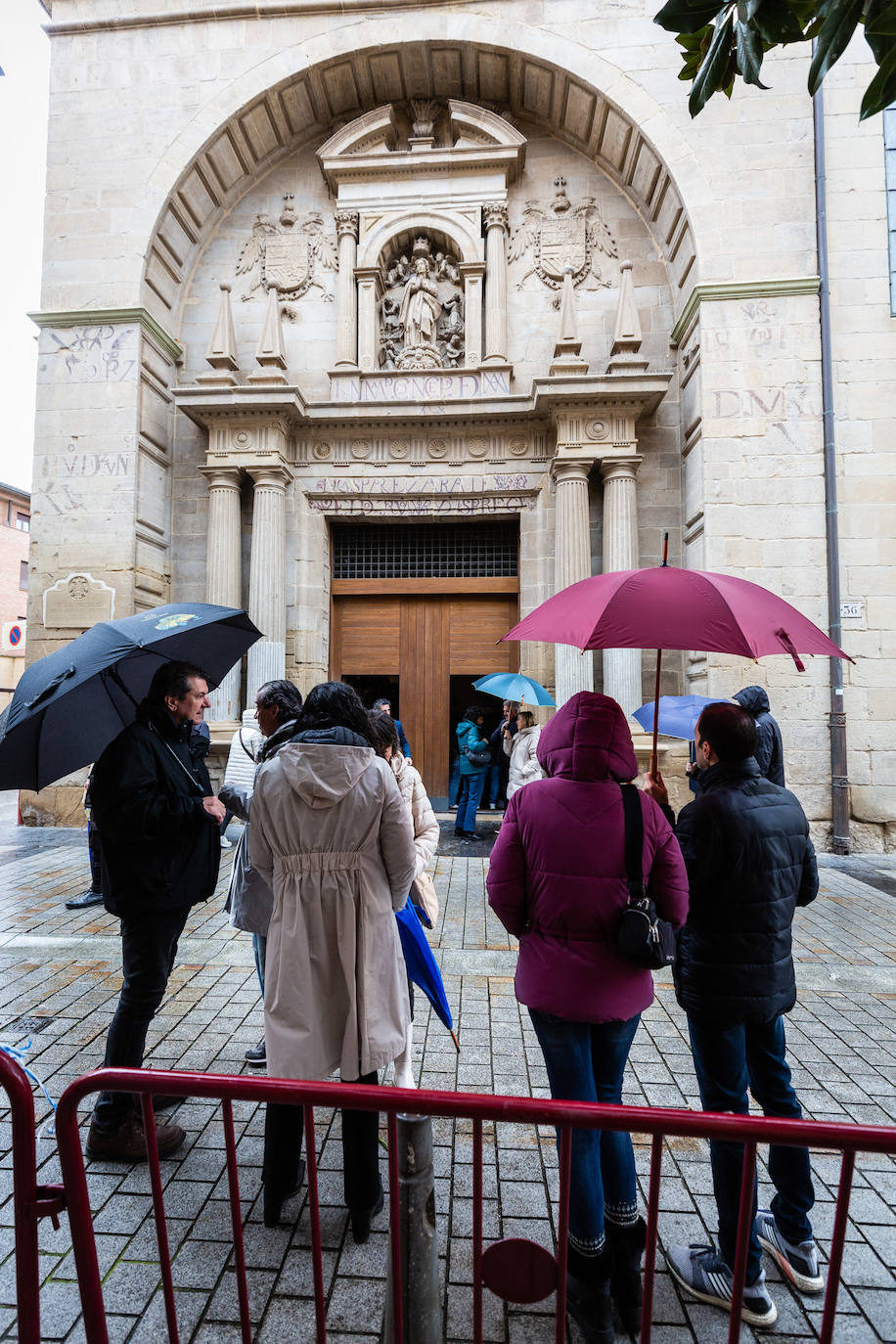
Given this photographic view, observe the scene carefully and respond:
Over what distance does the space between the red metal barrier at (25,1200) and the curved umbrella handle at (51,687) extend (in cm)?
116

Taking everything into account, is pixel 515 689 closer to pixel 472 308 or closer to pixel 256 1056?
pixel 256 1056

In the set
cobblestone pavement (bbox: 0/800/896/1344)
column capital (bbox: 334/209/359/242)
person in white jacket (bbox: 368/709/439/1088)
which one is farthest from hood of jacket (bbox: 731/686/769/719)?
column capital (bbox: 334/209/359/242)

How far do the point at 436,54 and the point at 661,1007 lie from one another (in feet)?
42.3

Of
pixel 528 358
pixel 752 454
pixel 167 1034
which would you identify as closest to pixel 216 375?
pixel 528 358

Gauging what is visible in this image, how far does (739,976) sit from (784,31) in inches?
114

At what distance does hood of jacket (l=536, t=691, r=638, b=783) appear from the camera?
216 cm

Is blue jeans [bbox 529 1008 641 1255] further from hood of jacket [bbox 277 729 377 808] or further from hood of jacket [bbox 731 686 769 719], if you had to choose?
hood of jacket [bbox 731 686 769 719]

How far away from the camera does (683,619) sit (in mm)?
2506

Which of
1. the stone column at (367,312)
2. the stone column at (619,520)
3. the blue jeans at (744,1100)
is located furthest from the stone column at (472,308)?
the blue jeans at (744,1100)

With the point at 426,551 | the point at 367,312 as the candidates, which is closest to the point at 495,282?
the point at 367,312

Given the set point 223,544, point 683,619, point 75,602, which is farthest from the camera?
point 223,544

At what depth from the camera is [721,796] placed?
2350 millimetres

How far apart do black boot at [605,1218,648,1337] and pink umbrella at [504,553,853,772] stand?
1.85 m

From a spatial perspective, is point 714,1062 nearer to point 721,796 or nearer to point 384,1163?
point 721,796
